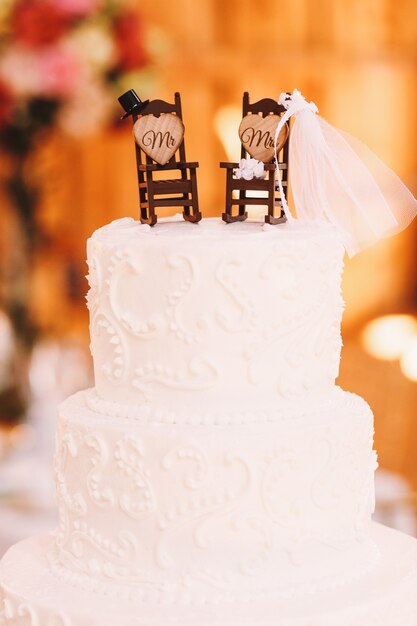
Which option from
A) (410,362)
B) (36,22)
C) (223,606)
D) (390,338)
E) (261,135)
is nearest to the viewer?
(223,606)

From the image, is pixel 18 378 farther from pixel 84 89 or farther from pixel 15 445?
pixel 84 89

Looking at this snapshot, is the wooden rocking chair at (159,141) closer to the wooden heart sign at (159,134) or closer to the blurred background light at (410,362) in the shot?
the wooden heart sign at (159,134)

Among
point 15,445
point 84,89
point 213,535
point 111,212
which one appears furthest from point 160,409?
point 111,212

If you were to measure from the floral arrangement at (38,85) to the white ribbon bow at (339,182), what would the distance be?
3074 millimetres

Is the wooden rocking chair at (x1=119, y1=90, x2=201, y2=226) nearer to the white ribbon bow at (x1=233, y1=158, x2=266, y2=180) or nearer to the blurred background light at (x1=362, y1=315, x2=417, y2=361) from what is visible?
the white ribbon bow at (x1=233, y1=158, x2=266, y2=180)

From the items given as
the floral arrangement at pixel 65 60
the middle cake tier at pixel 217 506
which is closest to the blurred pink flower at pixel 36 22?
the floral arrangement at pixel 65 60

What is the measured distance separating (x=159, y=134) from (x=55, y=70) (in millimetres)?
3034

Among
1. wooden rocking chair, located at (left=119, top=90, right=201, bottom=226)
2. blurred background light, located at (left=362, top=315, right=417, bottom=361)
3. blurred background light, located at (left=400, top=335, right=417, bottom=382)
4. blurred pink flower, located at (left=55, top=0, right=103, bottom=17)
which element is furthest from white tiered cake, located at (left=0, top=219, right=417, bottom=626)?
blurred background light, located at (left=362, top=315, right=417, bottom=361)

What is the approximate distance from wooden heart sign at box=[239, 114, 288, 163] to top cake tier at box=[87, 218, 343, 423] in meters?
0.19

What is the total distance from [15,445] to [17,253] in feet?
3.09

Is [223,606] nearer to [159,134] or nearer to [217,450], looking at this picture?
[217,450]

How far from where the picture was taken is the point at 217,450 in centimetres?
264

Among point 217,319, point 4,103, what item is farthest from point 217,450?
point 4,103

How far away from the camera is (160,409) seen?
2.74 meters
